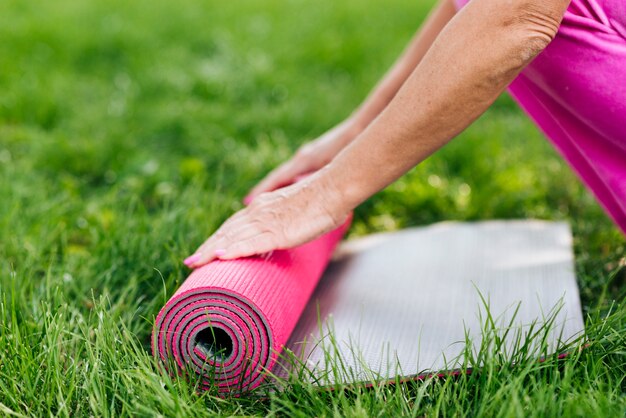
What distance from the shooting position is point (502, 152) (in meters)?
3.62

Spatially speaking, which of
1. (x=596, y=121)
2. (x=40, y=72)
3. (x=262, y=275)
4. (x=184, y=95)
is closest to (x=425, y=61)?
(x=596, y=121)

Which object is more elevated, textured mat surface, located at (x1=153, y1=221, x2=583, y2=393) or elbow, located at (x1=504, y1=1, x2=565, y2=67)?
elbow, located at (x1=504, y1=1, x2=565, y2=67)

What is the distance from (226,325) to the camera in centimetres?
183

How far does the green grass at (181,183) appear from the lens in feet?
5.77

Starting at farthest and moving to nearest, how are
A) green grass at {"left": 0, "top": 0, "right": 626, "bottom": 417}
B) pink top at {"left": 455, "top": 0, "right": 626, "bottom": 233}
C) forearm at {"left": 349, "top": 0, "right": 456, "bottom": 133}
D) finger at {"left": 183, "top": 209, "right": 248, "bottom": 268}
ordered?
forearm at {"left": 349, "top": 0, "right": 456, "bottom": 133} < finger at {"left": 183, "top": 209, "right": 248, "bottom": 268} < pink top at {"left": 455, "top": 0, "right": 626, "bottom": 233} < green grass at {"left": 0, "top": 0, "right": 626, "bottom": 417}

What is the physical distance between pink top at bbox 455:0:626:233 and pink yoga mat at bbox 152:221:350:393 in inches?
34.6

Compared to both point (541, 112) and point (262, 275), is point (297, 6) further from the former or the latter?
point (262, 275)

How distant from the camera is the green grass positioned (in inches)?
69.2

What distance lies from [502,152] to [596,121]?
1.64 meters

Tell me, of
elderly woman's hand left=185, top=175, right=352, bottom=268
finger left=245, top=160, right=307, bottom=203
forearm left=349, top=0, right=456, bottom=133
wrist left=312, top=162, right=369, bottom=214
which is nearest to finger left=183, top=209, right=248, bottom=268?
elderly woman's hand left=185, top=175, right=352, bottom=268

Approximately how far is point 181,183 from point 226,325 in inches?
61.3

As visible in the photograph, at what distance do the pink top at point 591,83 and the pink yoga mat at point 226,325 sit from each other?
878mm

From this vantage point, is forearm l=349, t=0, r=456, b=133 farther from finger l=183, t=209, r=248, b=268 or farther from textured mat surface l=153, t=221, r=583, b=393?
finger l=183, t=209, r=248, b=268

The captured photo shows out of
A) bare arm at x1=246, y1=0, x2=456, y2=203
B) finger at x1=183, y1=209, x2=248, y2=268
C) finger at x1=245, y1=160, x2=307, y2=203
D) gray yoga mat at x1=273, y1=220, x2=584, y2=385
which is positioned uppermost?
bare arm at x1=246, y1=0, x2=456, y2=203
